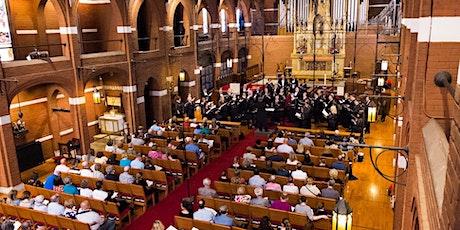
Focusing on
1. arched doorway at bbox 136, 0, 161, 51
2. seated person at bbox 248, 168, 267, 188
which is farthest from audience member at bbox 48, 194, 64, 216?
arched doorway at bbox 136, 0, 161, 51

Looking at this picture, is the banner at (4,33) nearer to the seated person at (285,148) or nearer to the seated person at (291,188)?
the seated person at (285,148)

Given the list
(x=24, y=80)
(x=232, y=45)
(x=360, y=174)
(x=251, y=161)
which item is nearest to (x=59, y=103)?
(x=24, y=80)

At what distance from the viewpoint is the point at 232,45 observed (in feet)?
98.8

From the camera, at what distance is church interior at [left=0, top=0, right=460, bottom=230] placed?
20.4 feet

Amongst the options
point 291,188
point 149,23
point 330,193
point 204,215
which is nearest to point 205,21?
point 149,23

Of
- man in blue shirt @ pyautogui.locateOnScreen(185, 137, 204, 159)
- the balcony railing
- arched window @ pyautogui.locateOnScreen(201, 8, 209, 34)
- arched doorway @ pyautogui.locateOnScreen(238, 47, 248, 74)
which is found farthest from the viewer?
arched doorway @ pyautogui.locateOnScreen(238, 47, 248, 74)

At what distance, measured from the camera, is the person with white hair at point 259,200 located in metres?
9.59

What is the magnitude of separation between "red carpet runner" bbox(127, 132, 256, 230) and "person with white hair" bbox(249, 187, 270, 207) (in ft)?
8.71

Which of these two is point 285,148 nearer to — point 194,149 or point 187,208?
point 194,149

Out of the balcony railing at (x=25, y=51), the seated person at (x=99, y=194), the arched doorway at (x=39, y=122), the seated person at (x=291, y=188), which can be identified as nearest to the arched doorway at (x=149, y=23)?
the balcony railing at (x=25, y=51)

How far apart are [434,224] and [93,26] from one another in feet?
62.1

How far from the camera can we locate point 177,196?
12.1 m

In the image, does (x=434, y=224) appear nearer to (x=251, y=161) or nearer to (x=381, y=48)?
(x=251, y=161)

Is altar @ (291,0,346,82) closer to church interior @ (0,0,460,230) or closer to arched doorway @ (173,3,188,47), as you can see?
church interior @ (0,0,460,230)
